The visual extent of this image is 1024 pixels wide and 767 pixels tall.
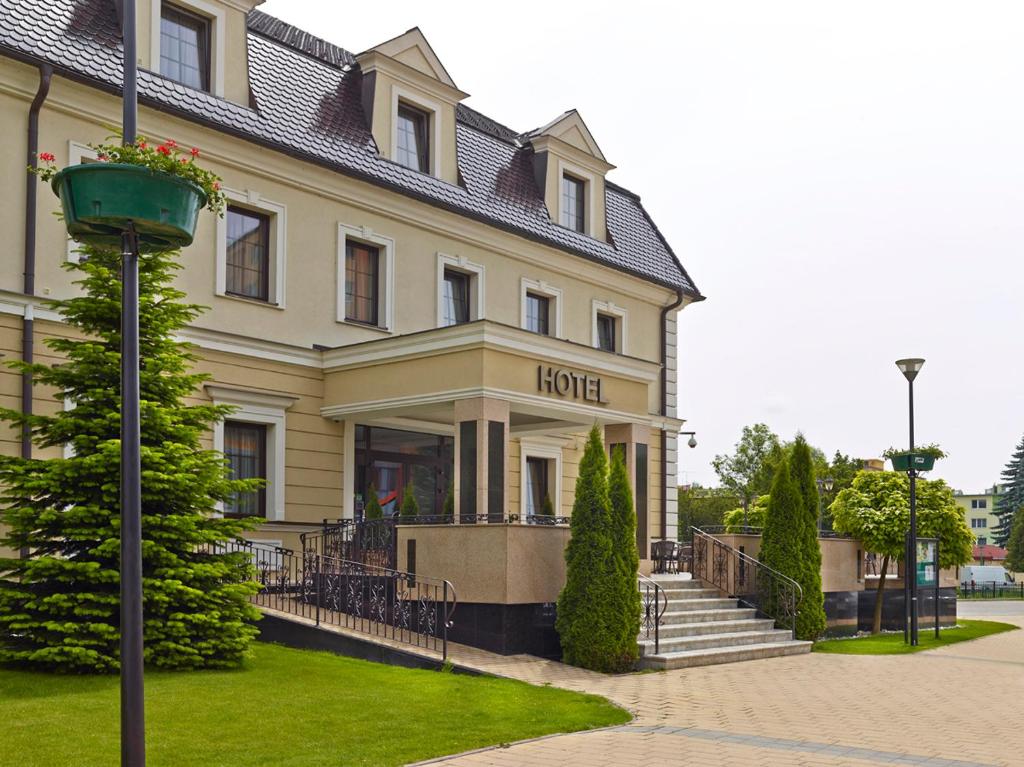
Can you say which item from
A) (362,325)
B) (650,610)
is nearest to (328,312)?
(362,325)

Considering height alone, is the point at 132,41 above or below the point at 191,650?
above

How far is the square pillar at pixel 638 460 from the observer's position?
18.2 meters

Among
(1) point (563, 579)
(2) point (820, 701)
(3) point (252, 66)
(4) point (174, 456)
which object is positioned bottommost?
(2) point (820, 701)

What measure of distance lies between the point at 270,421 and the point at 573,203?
937 centimetres

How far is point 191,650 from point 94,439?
2.42 metres

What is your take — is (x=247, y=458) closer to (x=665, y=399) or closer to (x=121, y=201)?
(x=665, y=399)

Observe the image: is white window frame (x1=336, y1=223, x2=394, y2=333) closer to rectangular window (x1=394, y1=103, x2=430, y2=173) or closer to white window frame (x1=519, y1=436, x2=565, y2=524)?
rectangular window (x1=394, y1=103, x2=430, y2=173)

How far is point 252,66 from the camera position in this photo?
58.2 ft

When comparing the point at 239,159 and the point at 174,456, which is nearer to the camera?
the point at 174,456

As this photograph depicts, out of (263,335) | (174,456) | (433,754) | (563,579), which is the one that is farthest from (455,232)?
(433,754)

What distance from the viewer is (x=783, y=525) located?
61.3ft

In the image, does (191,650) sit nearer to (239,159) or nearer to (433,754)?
(433,754)

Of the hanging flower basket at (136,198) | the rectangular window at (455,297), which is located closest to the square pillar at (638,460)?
the rectangular window at (455,297)

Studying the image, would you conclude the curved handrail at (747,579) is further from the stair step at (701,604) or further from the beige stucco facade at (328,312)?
the beige stucco facade at (328,312)
